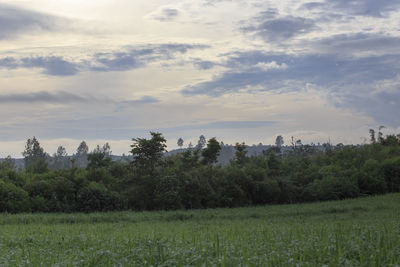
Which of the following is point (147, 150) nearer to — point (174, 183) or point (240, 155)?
point (174, 183)

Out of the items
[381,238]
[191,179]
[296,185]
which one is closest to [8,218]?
[191,179]

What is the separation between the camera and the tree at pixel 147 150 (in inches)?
1011

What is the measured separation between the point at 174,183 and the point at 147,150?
2.90 m

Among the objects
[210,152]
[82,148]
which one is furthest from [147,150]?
[82,148]

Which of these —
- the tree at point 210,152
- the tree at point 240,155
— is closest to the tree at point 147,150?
the tree at point 210,152

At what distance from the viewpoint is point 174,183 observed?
971 inches

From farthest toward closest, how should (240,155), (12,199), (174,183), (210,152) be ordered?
(240,155), (210,152), (174,183), (12,199)

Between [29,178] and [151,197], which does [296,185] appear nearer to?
[151,197]

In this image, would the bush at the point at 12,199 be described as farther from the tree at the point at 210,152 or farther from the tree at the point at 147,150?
the tree at the point at 210,152

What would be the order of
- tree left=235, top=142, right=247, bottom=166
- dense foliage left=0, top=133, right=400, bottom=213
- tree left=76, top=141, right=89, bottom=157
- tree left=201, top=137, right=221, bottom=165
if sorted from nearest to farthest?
1. dense foliage left=0, top=133, right=400, bottom=213
2. tree left=201, top=137, right=221, bottom=165
3. tree left=235, top=142, right=247, bottom=166
4. tree left=76, top=141, right=89, bottom=157

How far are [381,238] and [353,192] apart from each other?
876 inches

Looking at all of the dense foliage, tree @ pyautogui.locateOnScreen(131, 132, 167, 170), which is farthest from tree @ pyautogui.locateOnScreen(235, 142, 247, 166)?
tree @ pyautogui.locateOnScreen(131, 132, 167, 170)

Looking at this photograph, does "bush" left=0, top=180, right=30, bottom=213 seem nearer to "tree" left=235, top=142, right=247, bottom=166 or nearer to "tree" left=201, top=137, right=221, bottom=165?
"tree" left=201, top=137, right=221, bottom=165

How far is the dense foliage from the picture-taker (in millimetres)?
23016
